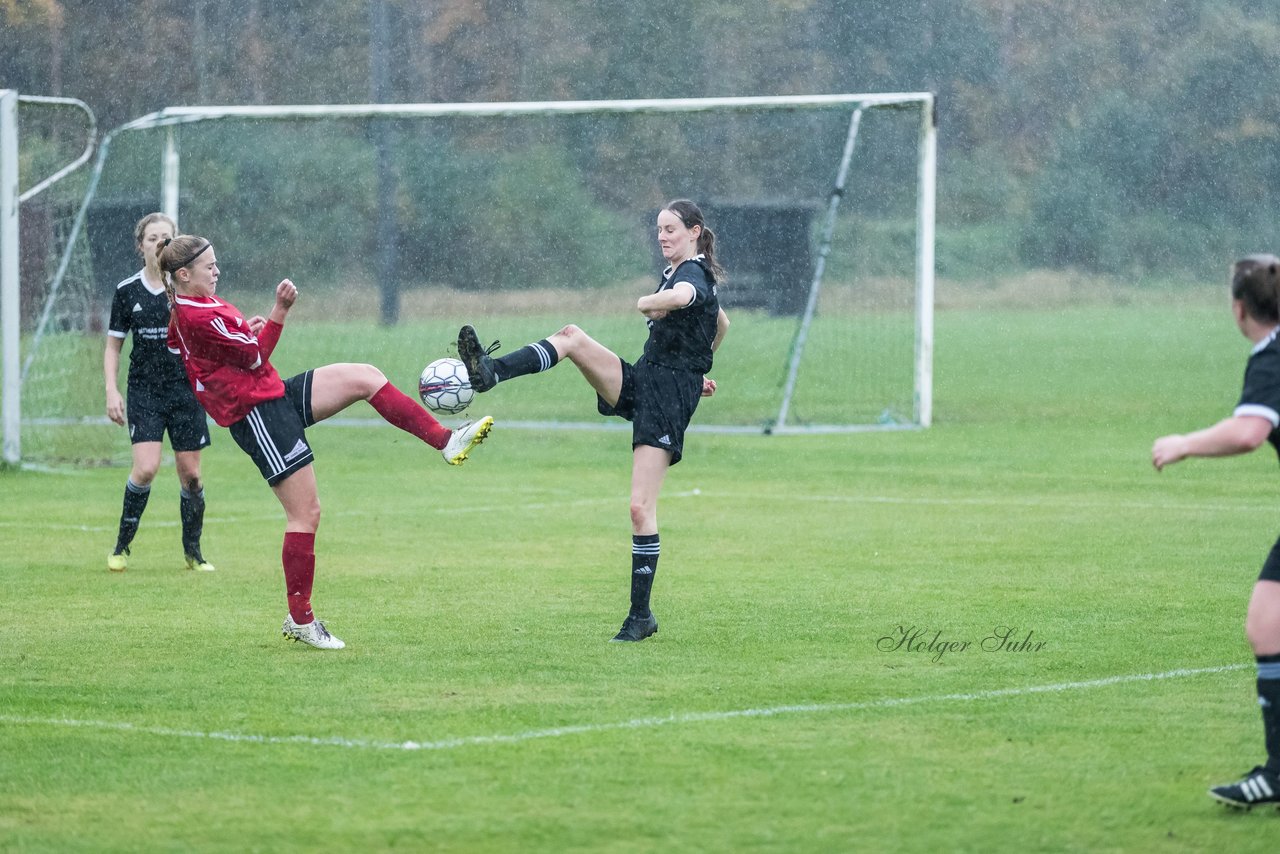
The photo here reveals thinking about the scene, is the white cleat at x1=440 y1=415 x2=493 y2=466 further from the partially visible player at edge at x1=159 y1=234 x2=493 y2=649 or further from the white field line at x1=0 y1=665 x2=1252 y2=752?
the white field line at x1=0 y1=665 x2=1252 y2=752

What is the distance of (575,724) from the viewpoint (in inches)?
238

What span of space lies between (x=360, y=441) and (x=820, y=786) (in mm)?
14130

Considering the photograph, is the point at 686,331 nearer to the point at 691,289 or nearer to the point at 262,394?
the point at 691,289

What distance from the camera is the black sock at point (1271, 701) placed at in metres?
5.00

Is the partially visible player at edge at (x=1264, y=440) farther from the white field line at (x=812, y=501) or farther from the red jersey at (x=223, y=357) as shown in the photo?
the white field line at (x=812, y=501)

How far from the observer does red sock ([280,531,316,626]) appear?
24.2 feet

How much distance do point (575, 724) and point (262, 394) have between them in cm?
226

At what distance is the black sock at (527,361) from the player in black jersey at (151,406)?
2.89 m

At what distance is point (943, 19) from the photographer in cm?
3216

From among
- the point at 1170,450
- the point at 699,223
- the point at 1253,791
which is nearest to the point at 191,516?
the point at 699,223

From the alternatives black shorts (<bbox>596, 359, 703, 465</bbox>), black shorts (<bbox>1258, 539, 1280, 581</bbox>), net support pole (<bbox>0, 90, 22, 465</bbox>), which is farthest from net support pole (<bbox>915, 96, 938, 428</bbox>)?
black shorts (<bbox>1258, 539, 1280, 581</bbox>)

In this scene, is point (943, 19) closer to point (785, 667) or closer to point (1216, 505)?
point (1216, 505)

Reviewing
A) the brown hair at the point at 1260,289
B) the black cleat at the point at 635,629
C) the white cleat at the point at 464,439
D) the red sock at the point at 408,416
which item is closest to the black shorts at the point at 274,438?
the red sock at the point at 408,416

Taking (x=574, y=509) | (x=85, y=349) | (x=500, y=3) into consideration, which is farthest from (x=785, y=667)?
(x=500, y=3)
